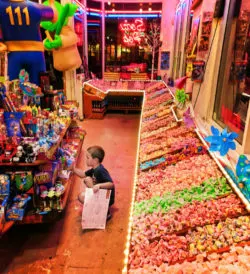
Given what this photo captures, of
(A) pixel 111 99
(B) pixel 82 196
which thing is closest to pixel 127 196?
(B) pixel 82 196

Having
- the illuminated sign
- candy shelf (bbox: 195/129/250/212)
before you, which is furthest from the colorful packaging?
the illuminated sign

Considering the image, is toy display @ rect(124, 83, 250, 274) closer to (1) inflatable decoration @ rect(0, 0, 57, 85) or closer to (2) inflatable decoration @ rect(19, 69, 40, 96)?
(2) inflatable decoration @ rect(19, 69, 40, 96)

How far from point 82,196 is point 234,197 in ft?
6.06

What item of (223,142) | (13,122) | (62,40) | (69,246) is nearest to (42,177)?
(13,122)

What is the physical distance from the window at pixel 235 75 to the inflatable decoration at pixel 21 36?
281 centimetres

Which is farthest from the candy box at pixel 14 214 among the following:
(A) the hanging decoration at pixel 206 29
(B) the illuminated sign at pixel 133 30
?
(B) the illuminated sign at pixel 133 30

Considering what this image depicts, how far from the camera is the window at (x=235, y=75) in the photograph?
8.16 feet

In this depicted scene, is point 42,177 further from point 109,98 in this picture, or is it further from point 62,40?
point 109,98

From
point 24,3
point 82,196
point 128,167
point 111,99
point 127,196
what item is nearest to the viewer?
point 82,196

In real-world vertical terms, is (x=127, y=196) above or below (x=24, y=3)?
below

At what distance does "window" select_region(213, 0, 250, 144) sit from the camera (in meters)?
2.49

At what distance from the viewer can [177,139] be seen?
2895 mm

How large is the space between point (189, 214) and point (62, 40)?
178 inches

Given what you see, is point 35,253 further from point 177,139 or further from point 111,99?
point 111,99
